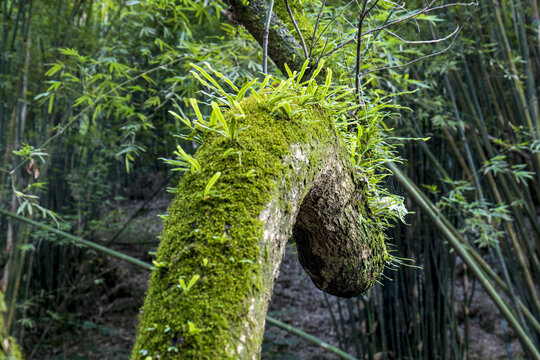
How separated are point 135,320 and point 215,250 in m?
3.92

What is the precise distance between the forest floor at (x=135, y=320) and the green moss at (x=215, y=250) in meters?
2.94

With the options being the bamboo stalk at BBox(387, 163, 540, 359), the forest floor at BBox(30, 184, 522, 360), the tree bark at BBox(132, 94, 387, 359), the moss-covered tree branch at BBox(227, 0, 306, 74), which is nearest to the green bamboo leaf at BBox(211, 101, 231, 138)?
the tree bark at BBox(132, 94, 387, 359)

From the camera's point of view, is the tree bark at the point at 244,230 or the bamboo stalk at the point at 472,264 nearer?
the tree bark at the point at 244,230

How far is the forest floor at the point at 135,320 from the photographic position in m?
3.52

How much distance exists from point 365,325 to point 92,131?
2.61m

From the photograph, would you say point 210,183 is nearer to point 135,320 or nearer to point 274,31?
point 274,31

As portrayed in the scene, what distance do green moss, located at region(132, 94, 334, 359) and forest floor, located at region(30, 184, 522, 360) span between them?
2936mm

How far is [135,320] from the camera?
3.99 metres

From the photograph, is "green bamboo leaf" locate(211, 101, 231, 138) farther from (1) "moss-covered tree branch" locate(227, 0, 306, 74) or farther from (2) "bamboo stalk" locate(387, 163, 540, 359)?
(2) "bamboo stalk" locate(387, 163, 540, 359)

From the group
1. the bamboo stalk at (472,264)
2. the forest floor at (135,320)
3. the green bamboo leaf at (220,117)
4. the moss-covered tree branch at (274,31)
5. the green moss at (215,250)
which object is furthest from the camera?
the forest floor at (135,320)

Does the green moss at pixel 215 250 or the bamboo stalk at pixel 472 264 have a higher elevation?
the green moss at pixel 215 250

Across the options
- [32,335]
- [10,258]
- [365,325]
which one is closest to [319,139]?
[365,325]

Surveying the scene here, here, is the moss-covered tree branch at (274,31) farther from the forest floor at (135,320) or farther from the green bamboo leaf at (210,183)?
the forest floor at (135,320)

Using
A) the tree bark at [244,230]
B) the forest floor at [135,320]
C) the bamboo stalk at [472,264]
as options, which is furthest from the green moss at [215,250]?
the forest floor at [135,320]
